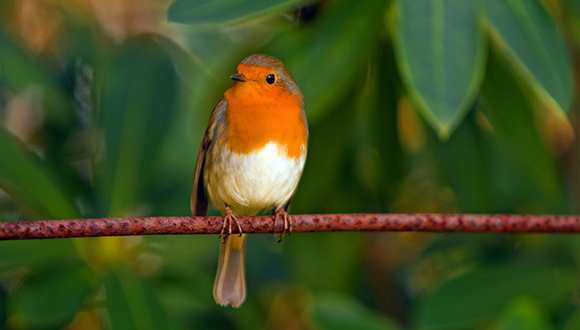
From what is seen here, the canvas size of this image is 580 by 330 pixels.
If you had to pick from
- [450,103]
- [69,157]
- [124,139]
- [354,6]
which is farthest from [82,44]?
[450,103]

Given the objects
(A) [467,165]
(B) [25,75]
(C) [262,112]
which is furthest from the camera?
(A) [467,165]

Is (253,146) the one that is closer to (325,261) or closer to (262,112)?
(262,112)

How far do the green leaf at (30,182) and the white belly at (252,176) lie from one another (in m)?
0.58

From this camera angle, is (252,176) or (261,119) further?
(252,176)

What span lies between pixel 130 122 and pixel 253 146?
2.58 feet

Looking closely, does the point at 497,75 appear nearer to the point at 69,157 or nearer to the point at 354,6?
the point at 354,6

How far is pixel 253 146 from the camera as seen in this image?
70.5 inches

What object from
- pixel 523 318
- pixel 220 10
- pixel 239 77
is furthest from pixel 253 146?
pixel 523 318

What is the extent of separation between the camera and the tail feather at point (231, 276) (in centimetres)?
197

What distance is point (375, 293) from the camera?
292 centimetres

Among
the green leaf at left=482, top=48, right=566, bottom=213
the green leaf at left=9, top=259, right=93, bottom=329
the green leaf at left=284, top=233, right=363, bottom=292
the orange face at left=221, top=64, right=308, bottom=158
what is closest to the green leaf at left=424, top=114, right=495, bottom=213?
the green leaf at left=482, top=48, right=566, bottom=213

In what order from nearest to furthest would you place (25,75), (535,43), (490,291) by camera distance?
(535,43) → (490,291) → (25,75)

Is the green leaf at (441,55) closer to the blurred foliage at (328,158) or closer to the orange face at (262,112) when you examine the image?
the blurred foliage at (328,158)

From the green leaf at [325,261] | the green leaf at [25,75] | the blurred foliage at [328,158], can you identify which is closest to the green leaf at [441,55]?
the blurred foliage at [328,158]
